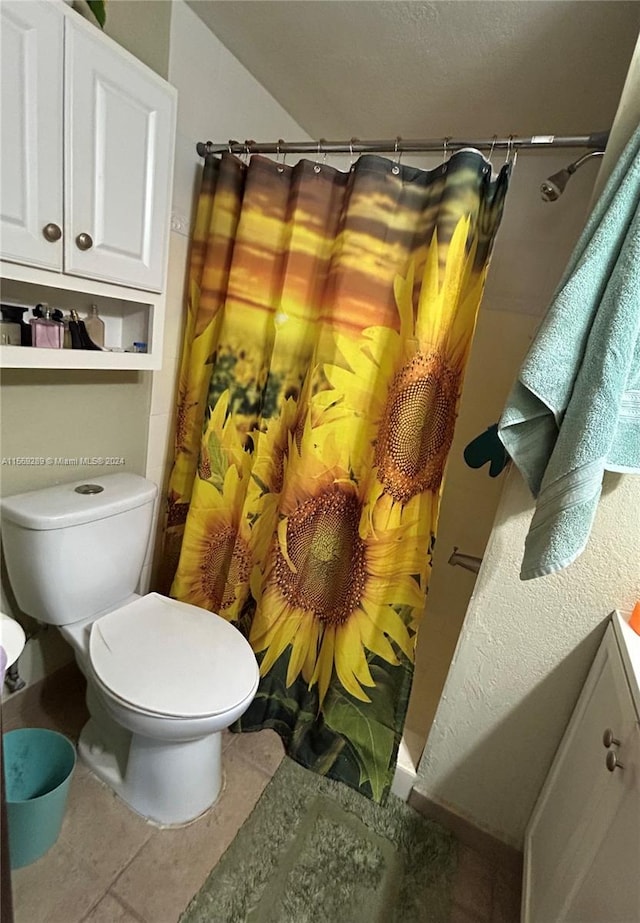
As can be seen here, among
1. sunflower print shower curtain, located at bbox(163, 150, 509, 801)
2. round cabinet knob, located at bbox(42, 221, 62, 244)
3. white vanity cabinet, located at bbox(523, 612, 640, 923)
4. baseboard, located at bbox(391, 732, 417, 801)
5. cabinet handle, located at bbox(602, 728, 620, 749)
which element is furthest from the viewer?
baseboard, located at bbox(391, 732, 417, 801)

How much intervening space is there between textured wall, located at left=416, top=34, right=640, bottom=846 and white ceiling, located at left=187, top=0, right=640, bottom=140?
395 mm

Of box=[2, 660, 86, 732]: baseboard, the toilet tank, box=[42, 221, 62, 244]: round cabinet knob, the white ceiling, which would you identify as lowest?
box=[2, 660, 86, 732]: baseboard

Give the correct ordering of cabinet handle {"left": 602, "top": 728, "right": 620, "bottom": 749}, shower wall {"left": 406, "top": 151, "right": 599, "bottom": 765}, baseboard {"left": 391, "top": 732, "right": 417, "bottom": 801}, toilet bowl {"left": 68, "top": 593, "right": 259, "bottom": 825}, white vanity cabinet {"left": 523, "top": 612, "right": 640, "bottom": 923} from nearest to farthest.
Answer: white vanity cabinet {"left": 523, "top": 612, "right": 640, "bottom": 923} → cabinet handle {"left": 602, "top": 728, "right": 620, "bottom": 749} → toilet bowl {"left": 68, "top": 593, "right": 259, "bottom": 825} → baseboard {"left": 391, "top": 732, "right": 417, "bottom": 801} → shower wall {"left": 406, "top": 151, "right": 599, "bottom": 765}

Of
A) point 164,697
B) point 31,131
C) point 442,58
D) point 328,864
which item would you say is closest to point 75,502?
point 164,697

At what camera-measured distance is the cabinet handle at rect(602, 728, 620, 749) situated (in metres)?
0.74

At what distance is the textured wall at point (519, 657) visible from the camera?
94 centimetres

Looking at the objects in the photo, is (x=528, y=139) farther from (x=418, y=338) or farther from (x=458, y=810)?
(x=458, y=810)

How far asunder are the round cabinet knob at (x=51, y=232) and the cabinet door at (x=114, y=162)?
0.02m

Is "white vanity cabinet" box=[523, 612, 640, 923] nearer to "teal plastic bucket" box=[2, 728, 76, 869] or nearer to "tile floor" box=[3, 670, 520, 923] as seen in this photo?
"tile floor" box=[3, 670, 520, 923]

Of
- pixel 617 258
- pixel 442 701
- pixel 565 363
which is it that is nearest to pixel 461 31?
pixel 617 258

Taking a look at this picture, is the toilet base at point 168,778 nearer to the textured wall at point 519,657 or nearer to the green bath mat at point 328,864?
the green bath mat at point 328,864

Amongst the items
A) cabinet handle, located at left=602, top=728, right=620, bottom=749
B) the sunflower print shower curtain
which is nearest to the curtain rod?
the sunflower print shower curtain

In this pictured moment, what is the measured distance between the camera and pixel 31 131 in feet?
2.79

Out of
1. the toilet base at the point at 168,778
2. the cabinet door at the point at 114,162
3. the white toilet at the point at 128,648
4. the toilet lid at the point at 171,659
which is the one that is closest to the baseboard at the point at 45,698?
the white toilet at the point at 128,648
